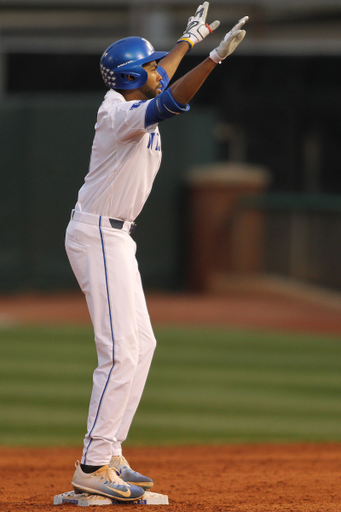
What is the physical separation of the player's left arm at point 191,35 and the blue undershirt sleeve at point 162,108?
0.68 meters

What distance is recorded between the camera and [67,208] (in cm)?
1342

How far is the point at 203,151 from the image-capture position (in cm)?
1441

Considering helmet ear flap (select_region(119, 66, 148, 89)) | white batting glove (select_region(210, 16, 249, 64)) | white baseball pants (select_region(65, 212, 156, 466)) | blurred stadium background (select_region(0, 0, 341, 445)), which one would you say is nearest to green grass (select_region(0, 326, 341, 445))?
blurred stadium background (select_region(0, 0, 341, 445))

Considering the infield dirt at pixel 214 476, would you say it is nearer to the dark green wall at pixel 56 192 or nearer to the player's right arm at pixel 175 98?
the player's right arm at pixel 175 98

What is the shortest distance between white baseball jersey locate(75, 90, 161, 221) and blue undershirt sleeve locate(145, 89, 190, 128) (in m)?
0.17

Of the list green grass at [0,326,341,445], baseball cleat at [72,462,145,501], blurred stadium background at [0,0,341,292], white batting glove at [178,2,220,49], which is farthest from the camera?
blurred stadium background at [0,0,341,292]

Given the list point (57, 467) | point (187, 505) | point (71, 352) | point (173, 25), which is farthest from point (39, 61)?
point (187, 505)

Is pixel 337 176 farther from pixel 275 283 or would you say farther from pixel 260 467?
pixel 260 467

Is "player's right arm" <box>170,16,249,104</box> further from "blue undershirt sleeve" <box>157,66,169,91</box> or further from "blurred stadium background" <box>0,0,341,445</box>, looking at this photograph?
"blurred stadium background" <box>0,0,341,445</box>

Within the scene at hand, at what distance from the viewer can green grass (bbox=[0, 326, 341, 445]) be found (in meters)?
5.65

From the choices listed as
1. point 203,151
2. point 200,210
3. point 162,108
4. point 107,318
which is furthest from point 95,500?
point 203,151

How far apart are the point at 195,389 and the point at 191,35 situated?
3893mm

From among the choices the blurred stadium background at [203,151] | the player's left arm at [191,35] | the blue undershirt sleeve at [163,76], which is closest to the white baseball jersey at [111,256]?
the blue undershirt sleeve at [163,76]

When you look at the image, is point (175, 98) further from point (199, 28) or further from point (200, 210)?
point (200, 210)
